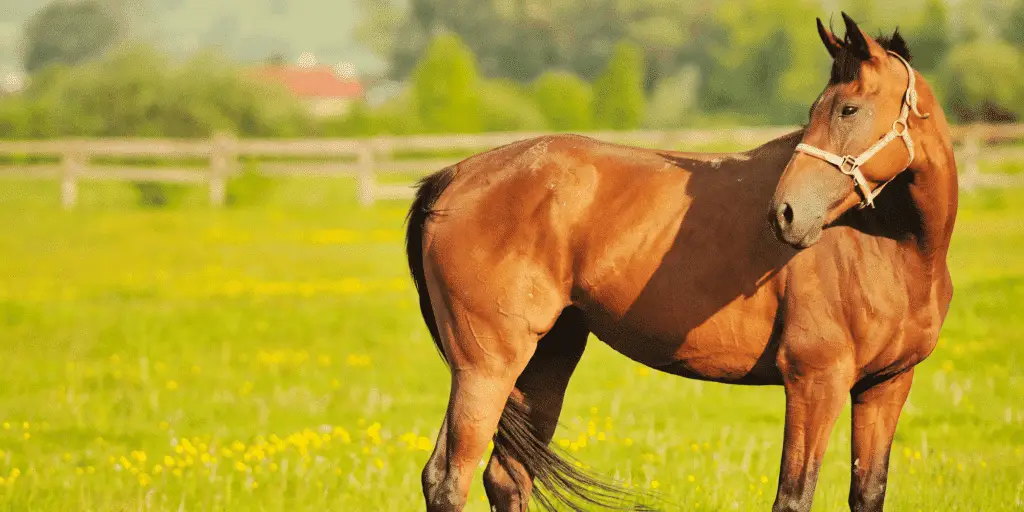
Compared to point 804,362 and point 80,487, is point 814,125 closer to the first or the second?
point 804,362

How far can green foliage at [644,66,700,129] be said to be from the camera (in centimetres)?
8069

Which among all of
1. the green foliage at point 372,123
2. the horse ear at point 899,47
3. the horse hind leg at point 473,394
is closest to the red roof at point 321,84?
the green foliage at point 372,123

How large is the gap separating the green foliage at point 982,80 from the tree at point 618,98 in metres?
13.6

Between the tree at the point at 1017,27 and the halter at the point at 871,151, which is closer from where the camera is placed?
the halter at the point at 871,151

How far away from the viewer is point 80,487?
6.49 m

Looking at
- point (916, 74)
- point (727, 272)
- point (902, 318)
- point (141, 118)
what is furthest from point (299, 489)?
point (141, 118)

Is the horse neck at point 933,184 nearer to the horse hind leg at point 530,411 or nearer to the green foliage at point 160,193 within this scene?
the horse hind leg at point 530,411

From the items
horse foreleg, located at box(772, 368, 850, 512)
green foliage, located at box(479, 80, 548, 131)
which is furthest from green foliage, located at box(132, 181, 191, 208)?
horse foreleg, located at box(772, 368, 850, 512)

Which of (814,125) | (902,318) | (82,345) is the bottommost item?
(82,345)

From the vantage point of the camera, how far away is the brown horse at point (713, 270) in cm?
470

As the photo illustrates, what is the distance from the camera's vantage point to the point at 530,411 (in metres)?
5.73

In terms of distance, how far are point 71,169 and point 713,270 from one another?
1057 inches

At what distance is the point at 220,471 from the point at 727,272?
3.51 meters

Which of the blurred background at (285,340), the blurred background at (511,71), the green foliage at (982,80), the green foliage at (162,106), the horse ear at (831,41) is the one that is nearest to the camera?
the horse ear at (831,41)
